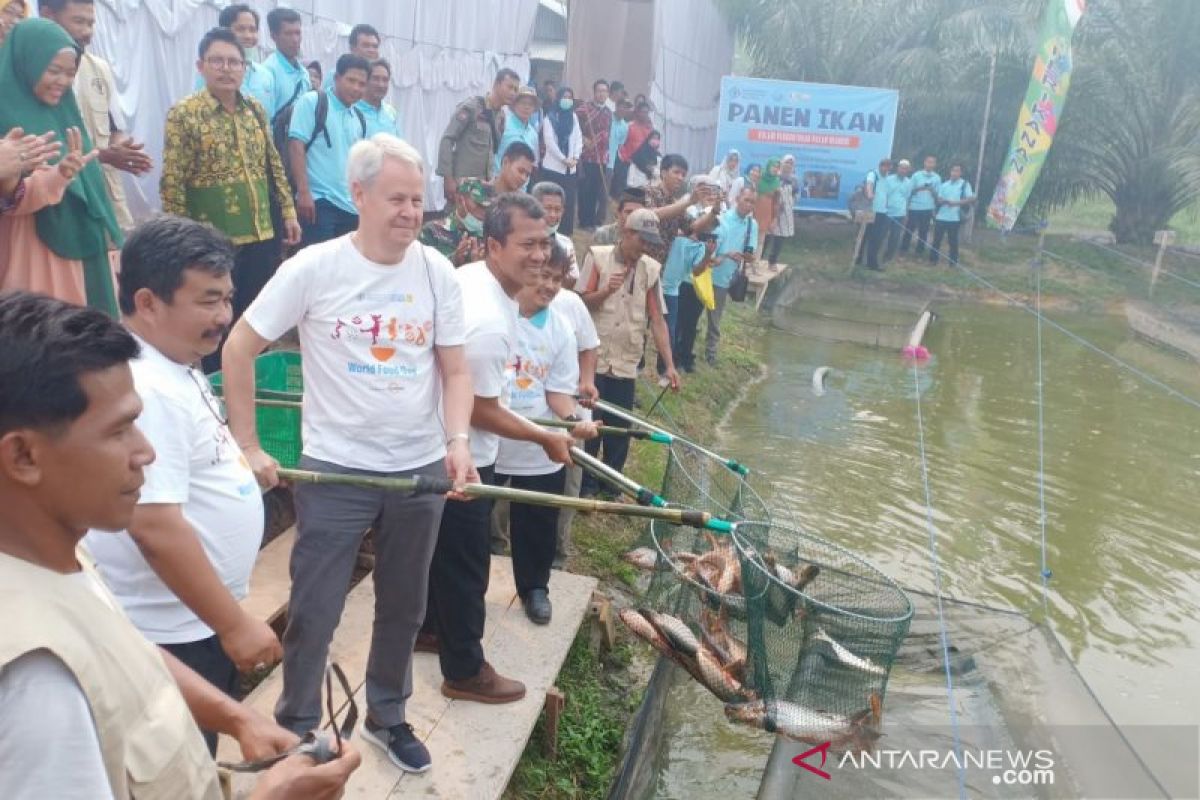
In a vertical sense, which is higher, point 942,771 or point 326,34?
point 326,34

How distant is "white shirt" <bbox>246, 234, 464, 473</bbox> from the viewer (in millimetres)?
2822

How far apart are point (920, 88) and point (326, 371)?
72.1 ft

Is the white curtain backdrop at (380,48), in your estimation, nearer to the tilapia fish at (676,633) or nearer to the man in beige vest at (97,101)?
the man in beige vest at (97,101)

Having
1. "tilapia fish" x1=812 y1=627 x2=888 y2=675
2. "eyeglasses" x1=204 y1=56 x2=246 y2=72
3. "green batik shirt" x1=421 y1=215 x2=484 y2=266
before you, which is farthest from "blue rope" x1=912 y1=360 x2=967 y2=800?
"eyeglasses" x1=204 y1=56 x2=246 y2=72

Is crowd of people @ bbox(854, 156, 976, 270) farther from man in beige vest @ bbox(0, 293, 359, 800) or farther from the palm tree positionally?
man in beige vest @ bbox(0, 293, 359, 800)

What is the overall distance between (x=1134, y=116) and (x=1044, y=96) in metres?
6.45

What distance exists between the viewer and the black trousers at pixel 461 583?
3.44 metres

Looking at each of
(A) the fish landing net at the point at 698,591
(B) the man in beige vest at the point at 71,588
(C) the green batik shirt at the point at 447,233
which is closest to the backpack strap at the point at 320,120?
(C) the green batik shirt at the point at 447,233

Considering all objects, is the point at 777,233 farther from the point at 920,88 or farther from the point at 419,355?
the point at 419,355

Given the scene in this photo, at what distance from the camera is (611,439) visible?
6102 millimetres

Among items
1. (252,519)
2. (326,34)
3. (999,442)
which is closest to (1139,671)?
(999,442)

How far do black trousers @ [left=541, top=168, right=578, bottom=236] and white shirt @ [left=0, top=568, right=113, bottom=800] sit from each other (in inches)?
407

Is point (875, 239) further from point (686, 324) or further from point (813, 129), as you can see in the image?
point (686, 324)

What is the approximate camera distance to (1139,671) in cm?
577
